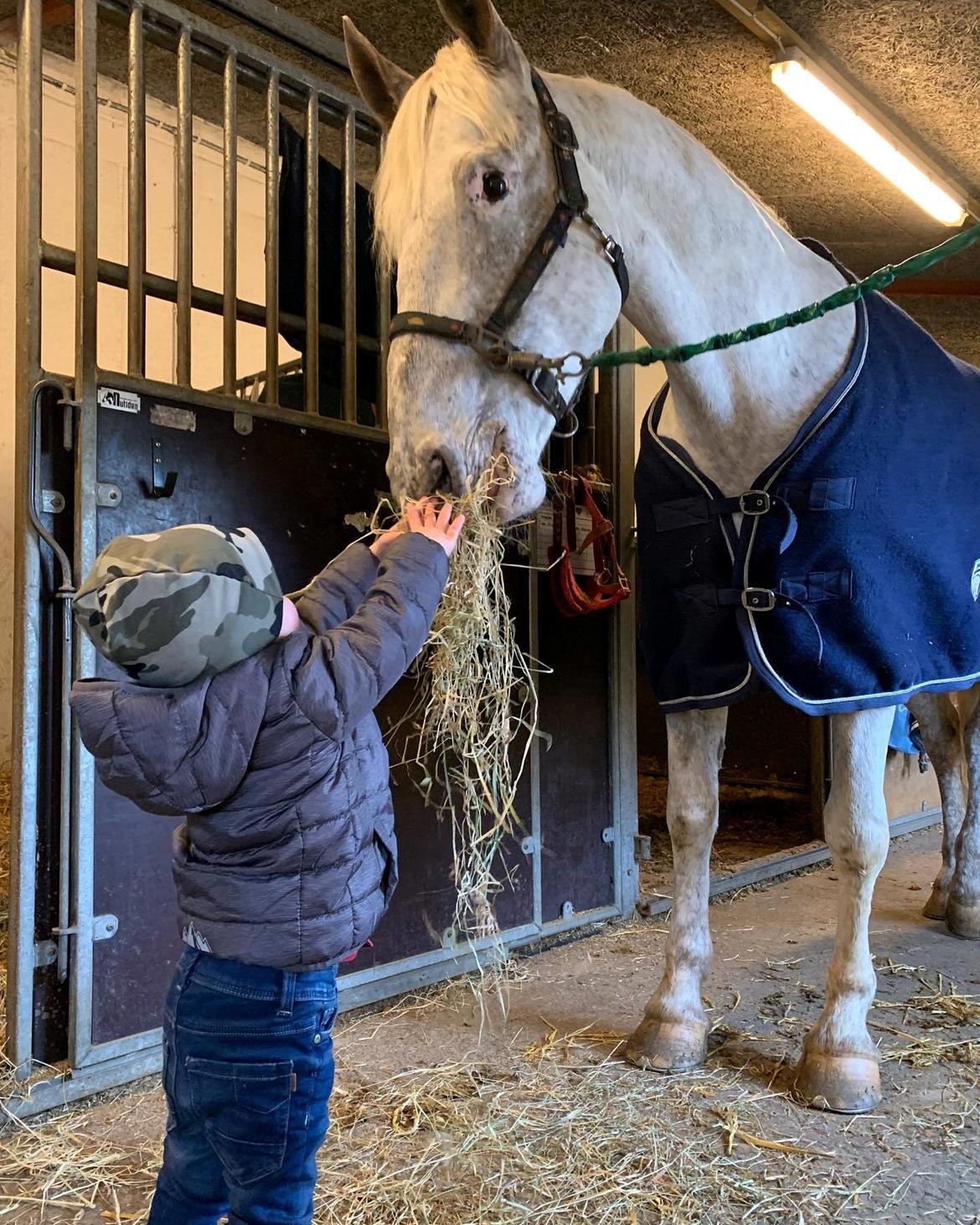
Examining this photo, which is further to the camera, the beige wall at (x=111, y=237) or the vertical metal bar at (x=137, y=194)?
the beige wall at (x=111, y=237)

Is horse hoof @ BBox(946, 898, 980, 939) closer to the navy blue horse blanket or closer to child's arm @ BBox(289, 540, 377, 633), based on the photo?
the navy blue horse blanket

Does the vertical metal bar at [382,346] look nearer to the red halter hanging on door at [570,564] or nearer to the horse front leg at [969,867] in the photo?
the red halter hanging on door at [570,564]

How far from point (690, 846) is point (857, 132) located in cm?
330

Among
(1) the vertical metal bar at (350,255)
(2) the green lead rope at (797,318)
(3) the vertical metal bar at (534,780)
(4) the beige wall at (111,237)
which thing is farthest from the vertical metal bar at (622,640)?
(4) the beige wall at (111,237)

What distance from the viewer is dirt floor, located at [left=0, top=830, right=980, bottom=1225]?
4.59 ft

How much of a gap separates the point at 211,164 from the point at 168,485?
3612 millimetres

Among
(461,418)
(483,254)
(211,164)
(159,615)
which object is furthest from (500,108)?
(211,164)

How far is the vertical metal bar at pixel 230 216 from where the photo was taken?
80.3 inches

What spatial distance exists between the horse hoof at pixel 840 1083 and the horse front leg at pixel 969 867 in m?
1.15

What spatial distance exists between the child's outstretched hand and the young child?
17 centimetres

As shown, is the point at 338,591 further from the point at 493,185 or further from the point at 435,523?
the point at 493,185

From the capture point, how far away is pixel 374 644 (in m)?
1.14

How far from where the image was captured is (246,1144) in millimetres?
1051

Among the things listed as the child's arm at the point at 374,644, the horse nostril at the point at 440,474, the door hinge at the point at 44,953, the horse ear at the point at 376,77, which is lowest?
the door hinge at the point at 44,953
